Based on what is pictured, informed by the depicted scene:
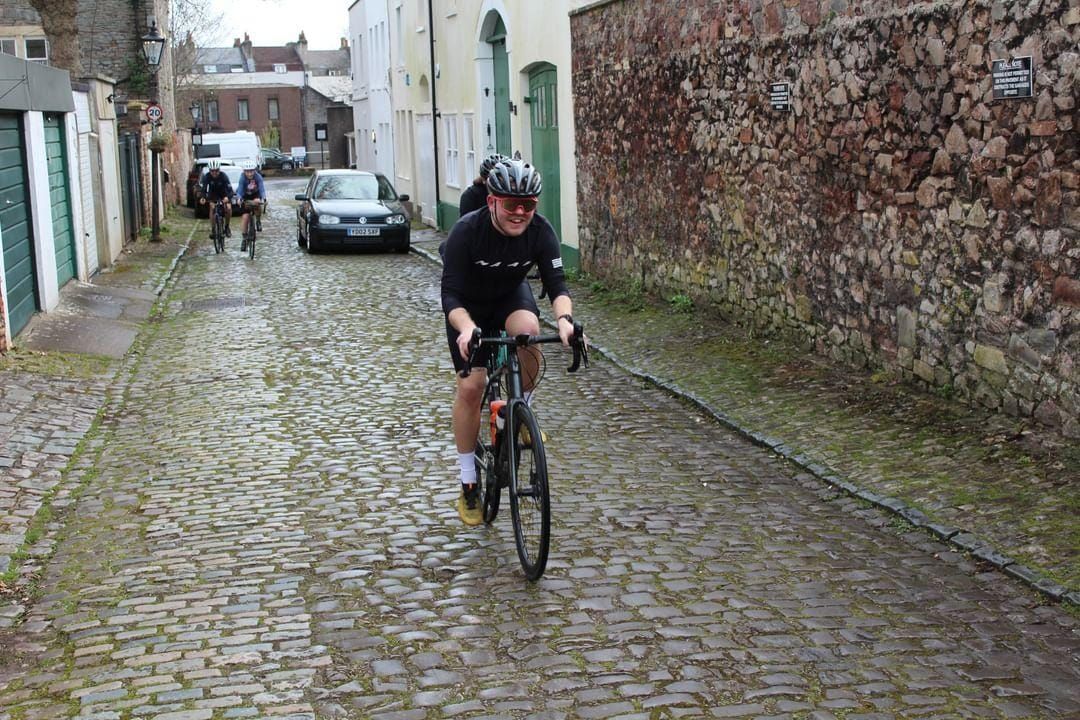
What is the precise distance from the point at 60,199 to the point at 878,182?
40.5 ft

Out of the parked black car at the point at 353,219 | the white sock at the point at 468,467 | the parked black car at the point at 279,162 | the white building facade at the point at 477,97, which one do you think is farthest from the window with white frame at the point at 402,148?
the parked black car at the point at 279,162

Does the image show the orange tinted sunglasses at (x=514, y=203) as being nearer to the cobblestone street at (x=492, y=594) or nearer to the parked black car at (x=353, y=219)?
the cobblestone street at (x=492, y=594)

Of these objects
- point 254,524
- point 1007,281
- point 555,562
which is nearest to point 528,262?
point 555,562

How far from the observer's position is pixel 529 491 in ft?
19.6

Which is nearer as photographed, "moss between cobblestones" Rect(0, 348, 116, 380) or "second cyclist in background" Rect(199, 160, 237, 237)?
"moss between cobblestones" Rect(0, 348, 116, 380)

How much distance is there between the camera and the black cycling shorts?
6.45 metres

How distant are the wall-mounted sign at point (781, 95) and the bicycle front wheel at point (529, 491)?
20.4ft

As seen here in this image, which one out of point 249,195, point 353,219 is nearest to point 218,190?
point 249,195

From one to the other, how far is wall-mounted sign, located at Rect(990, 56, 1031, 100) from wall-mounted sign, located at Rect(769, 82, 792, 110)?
324cm

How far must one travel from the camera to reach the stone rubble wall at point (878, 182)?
303 inches

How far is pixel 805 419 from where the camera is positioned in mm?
9055

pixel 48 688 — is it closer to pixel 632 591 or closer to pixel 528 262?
pixel 632 591

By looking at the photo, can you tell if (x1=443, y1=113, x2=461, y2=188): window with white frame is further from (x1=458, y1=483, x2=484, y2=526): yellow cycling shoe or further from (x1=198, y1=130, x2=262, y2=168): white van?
(x1=198, y1=130, x2=262, y2=168): white van

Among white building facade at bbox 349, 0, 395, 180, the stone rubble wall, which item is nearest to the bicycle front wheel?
the stone rubble wall
